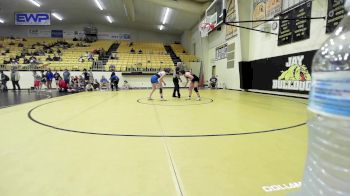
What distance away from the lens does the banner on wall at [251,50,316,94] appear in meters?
8.82

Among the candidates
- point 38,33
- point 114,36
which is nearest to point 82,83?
point 114,36

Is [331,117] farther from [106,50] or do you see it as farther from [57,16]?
[57,16]

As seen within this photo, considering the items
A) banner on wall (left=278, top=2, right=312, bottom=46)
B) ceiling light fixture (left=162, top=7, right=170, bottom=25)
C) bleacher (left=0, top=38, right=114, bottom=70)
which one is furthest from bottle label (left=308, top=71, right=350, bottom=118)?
ceiling light fixture (left=162, top=7, right=170, bottom=25)

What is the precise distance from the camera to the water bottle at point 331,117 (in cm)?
87

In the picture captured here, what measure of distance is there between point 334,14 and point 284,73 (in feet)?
10.6

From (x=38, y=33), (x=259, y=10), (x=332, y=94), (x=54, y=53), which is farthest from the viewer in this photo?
(x=38, y=33)

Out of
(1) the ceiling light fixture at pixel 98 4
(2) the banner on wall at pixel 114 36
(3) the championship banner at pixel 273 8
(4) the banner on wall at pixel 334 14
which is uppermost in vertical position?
(1) the ceiling light fixture at pixel 98 4

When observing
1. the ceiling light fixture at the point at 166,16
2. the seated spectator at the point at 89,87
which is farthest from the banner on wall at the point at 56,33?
the seated spectator at the point at 89,87

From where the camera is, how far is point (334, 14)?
7398mm

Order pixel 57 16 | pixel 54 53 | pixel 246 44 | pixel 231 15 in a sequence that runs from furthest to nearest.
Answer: pixel 57 16
pixel 54 53
pixel 231 15
pixel 246 44

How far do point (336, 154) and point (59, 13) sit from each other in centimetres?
2684

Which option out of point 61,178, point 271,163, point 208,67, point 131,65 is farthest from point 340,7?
point 131,65

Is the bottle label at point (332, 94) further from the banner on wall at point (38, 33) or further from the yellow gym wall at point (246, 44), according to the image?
the banner on wall at point (38, 33)

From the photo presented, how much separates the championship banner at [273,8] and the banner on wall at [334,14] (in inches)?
115
